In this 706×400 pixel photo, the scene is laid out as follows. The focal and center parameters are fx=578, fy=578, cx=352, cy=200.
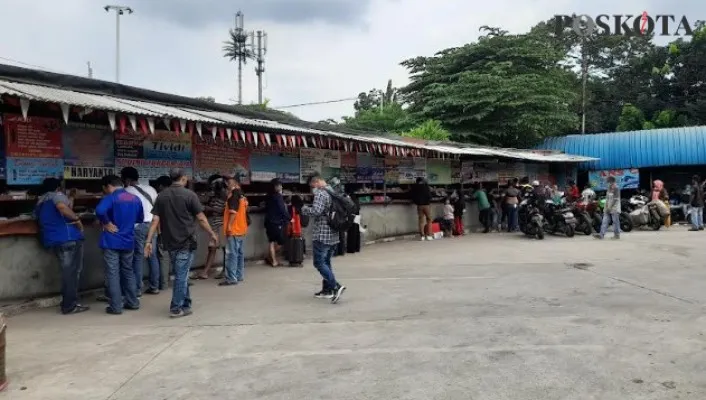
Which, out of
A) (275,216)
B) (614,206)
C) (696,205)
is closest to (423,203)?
(614,206)

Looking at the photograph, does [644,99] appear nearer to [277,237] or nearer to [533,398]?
[277,237]

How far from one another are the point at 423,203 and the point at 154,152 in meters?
7.49

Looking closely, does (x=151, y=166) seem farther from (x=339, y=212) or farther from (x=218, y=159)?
(x=339, y=212)

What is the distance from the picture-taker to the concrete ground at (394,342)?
4086mm

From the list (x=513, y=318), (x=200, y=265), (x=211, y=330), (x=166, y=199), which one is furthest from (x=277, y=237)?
(x=513, y=318)

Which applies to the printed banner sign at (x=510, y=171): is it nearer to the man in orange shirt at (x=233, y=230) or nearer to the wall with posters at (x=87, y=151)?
the man in orange shirt at (x=233, y=230)

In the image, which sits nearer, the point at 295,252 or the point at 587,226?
the point at 295,252

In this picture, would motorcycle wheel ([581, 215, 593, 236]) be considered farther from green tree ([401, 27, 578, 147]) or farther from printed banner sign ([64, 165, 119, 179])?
printed banner sign ([64, 165, 119, 179])

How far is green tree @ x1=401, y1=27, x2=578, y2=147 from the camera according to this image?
2253 centimetres

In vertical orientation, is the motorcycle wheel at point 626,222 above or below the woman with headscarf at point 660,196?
below

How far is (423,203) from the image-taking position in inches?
572

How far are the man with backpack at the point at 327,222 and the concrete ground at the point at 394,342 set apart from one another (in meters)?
0.33

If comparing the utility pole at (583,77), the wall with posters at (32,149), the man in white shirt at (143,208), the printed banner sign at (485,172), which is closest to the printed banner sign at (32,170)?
the wall with posters at (32,149)

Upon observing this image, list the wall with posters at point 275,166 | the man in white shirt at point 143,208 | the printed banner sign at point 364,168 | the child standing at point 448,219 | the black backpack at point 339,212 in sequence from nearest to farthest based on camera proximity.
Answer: the black backpack at point 339,212 < the man in white shirt at point 143,208 < the wall with posters at point 275,166 < the printed banner sign at point 364,168 < the child standing at point 448,219
